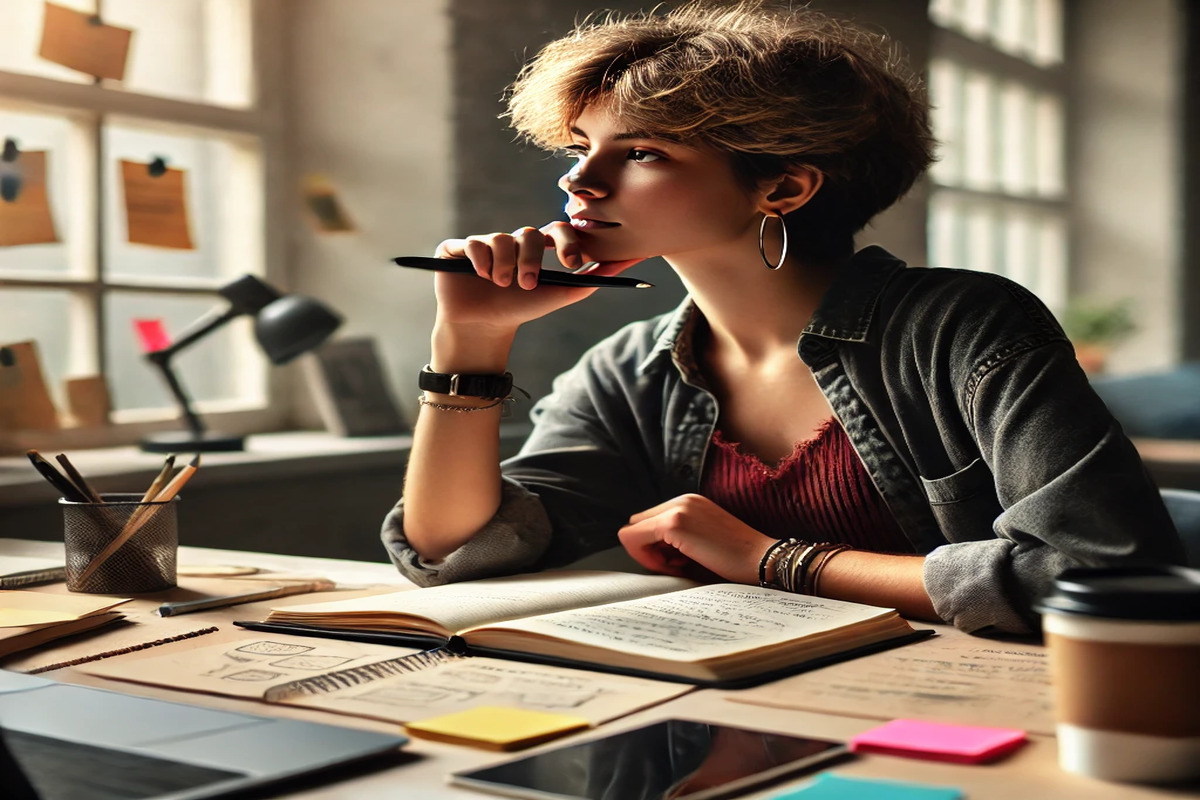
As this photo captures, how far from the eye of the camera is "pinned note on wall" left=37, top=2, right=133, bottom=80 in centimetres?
233

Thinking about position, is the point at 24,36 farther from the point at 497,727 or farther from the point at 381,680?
the point at 497,727

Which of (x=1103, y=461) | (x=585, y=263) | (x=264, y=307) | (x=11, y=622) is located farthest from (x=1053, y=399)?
(x=264, y=307)

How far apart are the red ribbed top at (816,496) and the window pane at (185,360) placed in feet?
4.71

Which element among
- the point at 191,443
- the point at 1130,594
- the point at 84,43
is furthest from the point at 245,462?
the point at 1130,594

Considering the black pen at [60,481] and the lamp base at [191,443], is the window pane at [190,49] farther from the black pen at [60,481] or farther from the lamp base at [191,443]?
the black pen at [60,481]

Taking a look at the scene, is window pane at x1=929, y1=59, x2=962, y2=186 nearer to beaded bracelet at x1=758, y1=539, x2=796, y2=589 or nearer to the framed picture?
the framed picture

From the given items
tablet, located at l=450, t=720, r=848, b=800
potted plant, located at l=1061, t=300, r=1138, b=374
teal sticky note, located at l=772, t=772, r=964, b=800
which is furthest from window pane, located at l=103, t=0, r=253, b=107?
potted plant, located at l=1061, t=300, r=1138, b=374

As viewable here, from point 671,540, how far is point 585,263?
14.8 inches

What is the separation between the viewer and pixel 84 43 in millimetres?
2395

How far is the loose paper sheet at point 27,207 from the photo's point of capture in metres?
2.24

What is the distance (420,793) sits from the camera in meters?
0.66

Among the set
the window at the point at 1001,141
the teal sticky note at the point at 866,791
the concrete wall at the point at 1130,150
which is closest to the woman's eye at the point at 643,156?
the teal sticky note at the point at 866,791

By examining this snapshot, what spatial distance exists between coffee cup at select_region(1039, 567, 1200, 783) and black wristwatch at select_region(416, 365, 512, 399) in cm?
87

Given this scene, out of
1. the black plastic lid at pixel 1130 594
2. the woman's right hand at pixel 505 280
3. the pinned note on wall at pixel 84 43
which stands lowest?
the black plastic lid at pixel 1130 594
